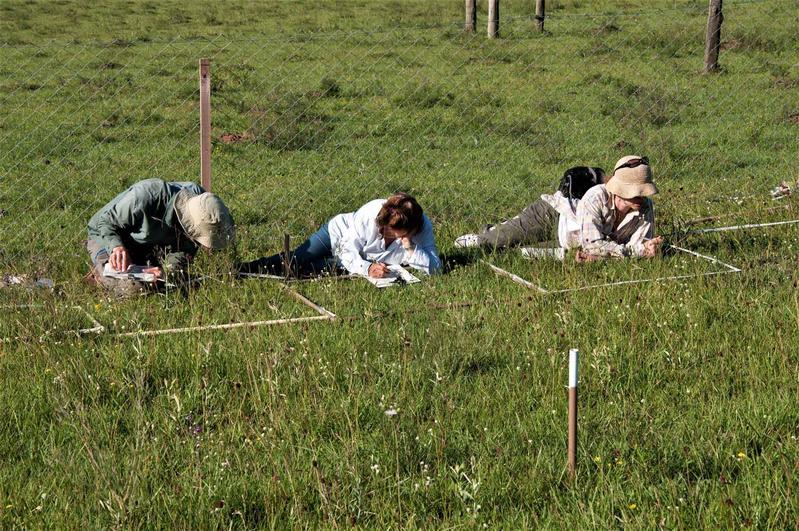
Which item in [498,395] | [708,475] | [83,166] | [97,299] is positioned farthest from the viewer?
[83,166]

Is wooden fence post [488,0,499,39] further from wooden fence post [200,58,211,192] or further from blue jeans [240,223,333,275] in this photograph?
blue jeans [240,223,333,275]

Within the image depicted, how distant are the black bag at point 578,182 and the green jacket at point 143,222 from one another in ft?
8.41

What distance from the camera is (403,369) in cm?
502

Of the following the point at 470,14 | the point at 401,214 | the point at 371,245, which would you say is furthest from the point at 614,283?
the point at 470,14

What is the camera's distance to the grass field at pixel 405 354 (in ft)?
12.7

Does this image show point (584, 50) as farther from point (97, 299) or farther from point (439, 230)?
point (97, 299)

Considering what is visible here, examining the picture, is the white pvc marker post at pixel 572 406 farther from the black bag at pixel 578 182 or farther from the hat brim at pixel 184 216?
the black bag at pixel 578 182

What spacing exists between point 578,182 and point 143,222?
3.02 m

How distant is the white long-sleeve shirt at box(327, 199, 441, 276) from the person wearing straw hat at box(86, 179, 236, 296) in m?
0.78

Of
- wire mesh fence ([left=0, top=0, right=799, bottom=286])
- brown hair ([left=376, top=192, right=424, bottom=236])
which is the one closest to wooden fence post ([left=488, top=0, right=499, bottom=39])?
wire mesh fence ([left=0, top=0, right=799, bottom=286])

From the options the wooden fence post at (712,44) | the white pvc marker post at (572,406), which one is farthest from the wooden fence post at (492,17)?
the white pvc marker post at (572,406)

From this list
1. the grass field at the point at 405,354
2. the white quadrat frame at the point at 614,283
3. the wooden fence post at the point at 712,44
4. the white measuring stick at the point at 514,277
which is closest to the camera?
the grass field at the point at 405,354

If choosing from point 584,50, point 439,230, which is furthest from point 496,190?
point 584,50

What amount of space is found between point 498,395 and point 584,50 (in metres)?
13.8
